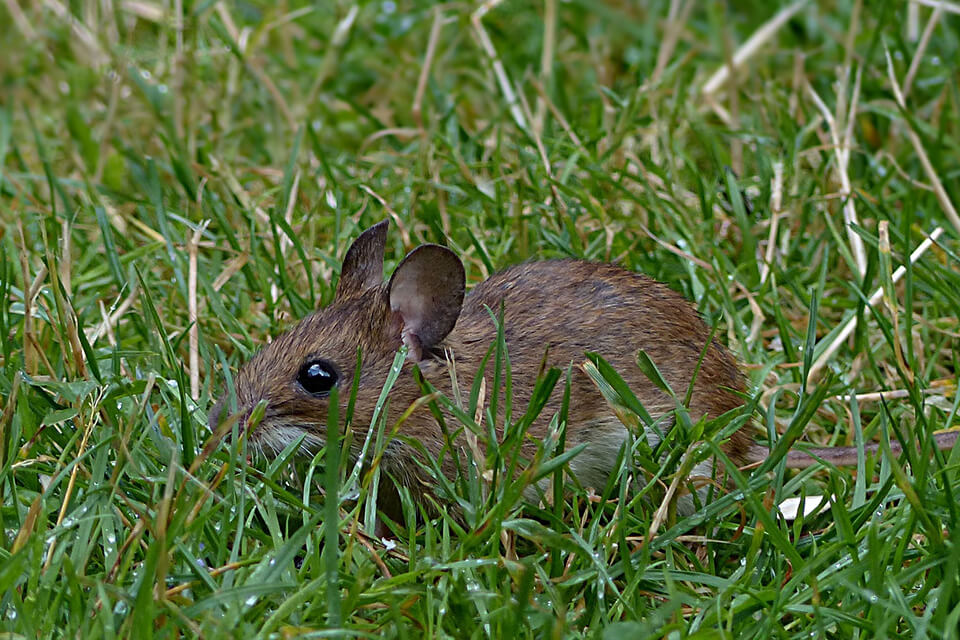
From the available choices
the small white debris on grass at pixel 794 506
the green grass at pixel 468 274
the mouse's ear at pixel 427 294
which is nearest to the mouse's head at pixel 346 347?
the mouse's ear at pixel 427 294

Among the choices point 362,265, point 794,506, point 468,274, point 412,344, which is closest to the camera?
point 794,506

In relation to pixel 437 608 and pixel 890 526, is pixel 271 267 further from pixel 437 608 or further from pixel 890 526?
pixel 890 526

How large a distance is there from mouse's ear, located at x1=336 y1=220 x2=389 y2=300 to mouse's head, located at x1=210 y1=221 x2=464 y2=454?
1.3 inches

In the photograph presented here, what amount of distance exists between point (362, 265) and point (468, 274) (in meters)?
0.99

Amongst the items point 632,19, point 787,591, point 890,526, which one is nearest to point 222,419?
point 787,591

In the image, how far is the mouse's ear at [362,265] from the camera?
3695mm

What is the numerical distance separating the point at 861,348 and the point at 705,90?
2.31 meters

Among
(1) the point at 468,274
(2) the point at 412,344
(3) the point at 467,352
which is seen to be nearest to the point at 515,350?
(3) the point at 467,352

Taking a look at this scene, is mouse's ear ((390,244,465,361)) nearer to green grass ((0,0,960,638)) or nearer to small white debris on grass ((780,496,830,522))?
green grass ((0,0,960,638))

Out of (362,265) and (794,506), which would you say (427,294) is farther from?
(794,506)

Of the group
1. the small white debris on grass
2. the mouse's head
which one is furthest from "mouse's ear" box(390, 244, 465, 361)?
the small white debris on grass

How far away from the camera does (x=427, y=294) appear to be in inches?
137

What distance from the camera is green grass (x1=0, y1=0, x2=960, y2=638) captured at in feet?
8.93

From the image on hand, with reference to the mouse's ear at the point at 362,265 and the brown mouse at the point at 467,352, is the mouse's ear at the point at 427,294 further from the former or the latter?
the mouse's ear at the point at 362,265
